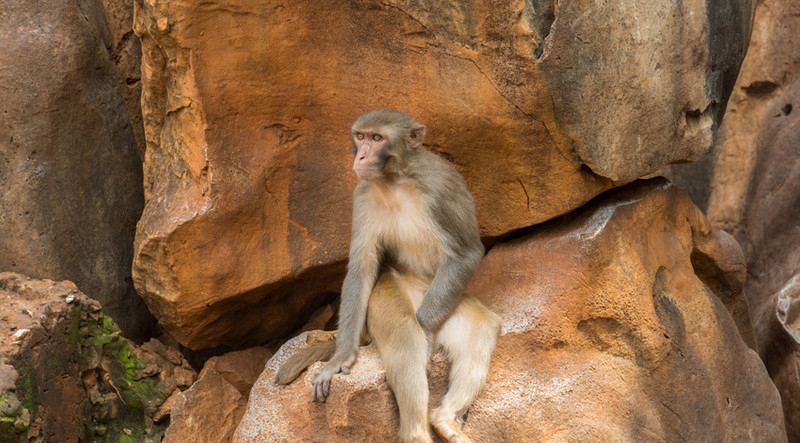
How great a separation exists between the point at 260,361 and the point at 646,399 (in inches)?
135

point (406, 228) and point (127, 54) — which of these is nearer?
point (406, 228)

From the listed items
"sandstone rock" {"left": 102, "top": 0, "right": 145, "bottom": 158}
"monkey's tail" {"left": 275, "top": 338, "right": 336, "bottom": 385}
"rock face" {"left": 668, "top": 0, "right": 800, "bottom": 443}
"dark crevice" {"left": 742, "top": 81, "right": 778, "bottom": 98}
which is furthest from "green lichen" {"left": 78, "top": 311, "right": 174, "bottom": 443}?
"dark crevice" {"left": 742, "top": 81, "right": 778, "bottom": 98}

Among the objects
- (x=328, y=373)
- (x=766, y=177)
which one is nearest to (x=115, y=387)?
(x=328, y=373)

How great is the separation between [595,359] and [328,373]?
1.87 m

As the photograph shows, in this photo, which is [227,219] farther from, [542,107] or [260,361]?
Answer: [542,107]

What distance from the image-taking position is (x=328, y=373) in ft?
18.3

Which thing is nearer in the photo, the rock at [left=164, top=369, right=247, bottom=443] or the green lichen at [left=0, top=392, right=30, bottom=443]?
the green lichen at [left=0, top=392, right=30, bottom=443]

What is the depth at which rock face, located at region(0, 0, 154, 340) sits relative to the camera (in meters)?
6.62

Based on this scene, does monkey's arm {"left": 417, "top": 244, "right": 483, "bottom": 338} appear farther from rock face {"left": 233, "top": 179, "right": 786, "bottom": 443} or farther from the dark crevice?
the dark crevice

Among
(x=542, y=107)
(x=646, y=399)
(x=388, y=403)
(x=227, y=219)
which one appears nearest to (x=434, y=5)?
(x=542, y=107)

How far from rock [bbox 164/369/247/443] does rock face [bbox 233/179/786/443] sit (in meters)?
0.85

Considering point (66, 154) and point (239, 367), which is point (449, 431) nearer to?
point (239, 367)

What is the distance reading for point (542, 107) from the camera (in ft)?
18.5

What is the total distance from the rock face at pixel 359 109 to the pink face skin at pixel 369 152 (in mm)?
773
